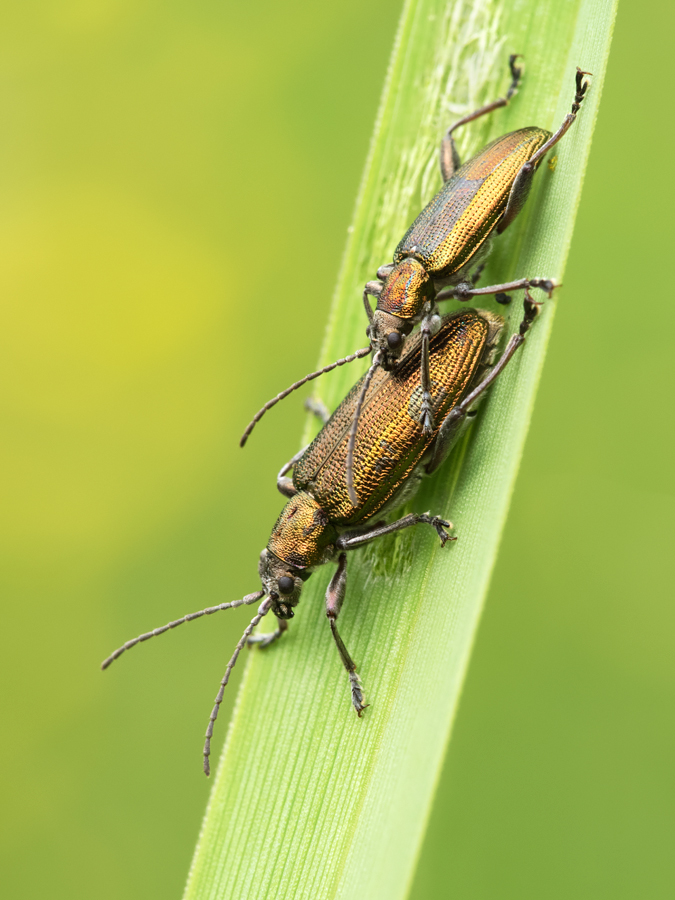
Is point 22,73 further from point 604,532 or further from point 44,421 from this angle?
point 604,532

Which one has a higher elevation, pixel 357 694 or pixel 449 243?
pixel 449 243

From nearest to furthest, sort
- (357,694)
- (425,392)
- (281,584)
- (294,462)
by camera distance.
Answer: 1. (357,694)
2. (425,392)
3. (281,584)
4. (294,462)

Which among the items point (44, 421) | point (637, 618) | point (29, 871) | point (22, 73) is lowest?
point (29, 871)

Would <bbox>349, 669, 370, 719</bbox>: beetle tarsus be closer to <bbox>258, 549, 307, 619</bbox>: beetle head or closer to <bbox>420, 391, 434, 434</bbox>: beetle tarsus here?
<bbox>258, 549, 307, 619</bbox>: beetle head

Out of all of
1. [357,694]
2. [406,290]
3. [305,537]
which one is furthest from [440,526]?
[406,290]

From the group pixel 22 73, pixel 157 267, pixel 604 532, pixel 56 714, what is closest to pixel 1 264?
pixel 157 267

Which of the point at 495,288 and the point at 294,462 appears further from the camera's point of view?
the point at 294,462

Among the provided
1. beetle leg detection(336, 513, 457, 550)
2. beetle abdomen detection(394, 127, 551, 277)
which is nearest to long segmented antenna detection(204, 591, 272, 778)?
beetle leg detection(336, 513, 457, 550)

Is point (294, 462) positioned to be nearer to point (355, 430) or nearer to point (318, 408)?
point (318, 408)
